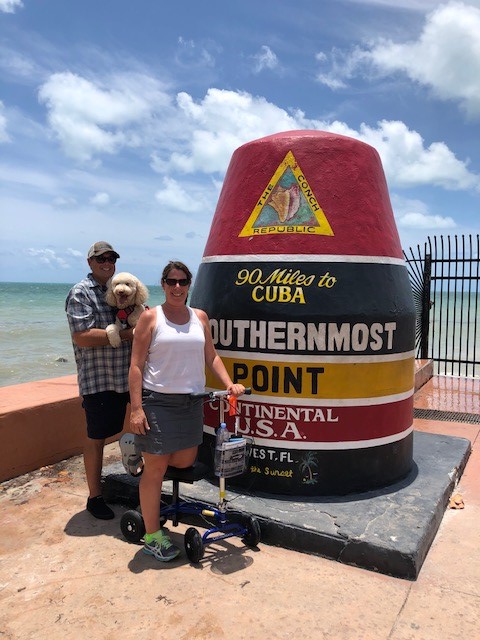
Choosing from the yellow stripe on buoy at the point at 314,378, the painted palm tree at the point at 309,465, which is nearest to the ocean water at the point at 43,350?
the yellow stripe on buoy at the point at 314,378

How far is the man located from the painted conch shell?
129 cm

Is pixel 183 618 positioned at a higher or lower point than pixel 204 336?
lower

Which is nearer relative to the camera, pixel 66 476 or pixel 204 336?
pixel 204 336

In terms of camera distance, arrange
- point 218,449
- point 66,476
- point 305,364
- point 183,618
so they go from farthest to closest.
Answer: point 66,476 → point 305,364 → point 218,449 → point 183,618

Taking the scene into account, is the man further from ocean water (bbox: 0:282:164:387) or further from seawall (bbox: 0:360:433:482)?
ocean water (bbox: 0:282:164:387)

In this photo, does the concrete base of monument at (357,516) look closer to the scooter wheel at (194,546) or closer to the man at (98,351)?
the scooter wheel at (194,546)

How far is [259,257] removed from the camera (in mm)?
4055

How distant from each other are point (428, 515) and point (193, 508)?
1640 mm

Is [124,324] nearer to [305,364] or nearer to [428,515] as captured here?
[305,364]

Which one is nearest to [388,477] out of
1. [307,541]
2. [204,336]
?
[307,541]

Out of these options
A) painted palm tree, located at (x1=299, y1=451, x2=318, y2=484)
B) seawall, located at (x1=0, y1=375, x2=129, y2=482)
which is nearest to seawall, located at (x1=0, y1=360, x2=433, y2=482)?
seawall, located at (x1=0, y1=375, x2=129, y2=482)

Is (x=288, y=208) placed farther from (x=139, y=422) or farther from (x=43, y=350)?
(x=43, y=350)

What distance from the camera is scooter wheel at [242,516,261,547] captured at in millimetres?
3496

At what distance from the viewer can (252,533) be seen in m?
3.50
